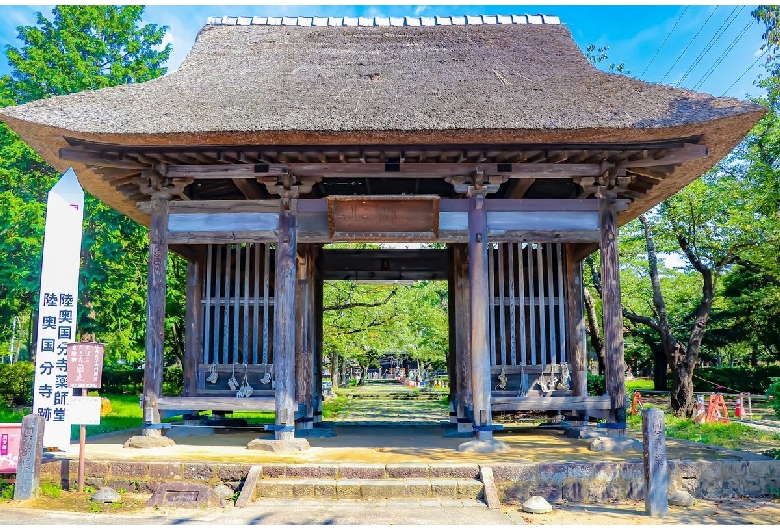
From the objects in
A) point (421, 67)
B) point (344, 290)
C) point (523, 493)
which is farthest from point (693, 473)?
point (344, 290)

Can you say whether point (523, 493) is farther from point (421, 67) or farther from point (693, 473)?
point (421, 67)

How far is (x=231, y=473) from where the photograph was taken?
278 inches

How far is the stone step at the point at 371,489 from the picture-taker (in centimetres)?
673

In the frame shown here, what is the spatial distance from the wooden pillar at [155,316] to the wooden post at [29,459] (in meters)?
1.73

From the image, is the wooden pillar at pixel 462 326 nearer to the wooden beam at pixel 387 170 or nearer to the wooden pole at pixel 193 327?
the wooden beam at pixel 387 170

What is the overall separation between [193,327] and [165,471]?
12.7 feet

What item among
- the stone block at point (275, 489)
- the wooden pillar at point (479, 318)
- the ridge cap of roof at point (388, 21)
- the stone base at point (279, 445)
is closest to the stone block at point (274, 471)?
the stone block at point (275, 489)

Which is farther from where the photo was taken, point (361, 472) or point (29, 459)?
point (361, 472)

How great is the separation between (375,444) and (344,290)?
13.0m

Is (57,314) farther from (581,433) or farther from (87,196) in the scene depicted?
(87,196)

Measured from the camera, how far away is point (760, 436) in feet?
41.3

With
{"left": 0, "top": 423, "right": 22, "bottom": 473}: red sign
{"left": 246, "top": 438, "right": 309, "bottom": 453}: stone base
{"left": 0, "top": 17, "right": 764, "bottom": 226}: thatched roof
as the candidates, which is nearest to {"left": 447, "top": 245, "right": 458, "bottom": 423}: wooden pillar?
{"left": 0, "top": 17, "right": 764, "bottom": 226}: thatched roof

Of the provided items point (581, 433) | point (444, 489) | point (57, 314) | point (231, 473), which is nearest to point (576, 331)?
point (581, 433)

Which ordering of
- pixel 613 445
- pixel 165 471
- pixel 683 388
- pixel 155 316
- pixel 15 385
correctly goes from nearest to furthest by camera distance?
pixel 165 471, pixel 613 445, pixel 155 316, pixel 683 388, pixel 15 385
